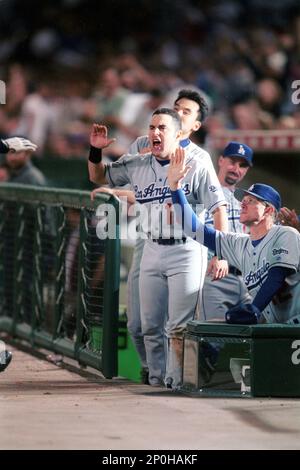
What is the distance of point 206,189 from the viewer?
8.49 m

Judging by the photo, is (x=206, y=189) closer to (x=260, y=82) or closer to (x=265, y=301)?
(x=265, y=301)

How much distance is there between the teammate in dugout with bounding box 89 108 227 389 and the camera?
8.52 m

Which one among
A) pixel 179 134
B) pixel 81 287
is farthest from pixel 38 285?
pixel 179 134

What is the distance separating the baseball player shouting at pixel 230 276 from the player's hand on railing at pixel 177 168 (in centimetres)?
97

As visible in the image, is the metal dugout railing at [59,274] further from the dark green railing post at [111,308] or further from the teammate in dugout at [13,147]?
the teammate in dugout at [13,147]

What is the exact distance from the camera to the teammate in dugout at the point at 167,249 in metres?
Answer: 8.52

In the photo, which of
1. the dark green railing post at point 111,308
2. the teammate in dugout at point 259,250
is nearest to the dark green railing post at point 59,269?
the dark green railing post at point 111,308

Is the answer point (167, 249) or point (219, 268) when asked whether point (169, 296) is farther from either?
point (219, 268)

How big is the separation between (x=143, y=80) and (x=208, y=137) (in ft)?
11.5

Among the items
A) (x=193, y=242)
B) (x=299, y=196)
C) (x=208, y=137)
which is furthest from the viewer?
(x=208, y=137)

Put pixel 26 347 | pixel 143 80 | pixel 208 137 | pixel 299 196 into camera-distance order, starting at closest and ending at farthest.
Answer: pixel 26 347 < pixel 299 196 < pixel 208 137 < pixel 143 80

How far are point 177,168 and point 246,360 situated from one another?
47.0 inches

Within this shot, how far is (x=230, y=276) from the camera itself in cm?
926
